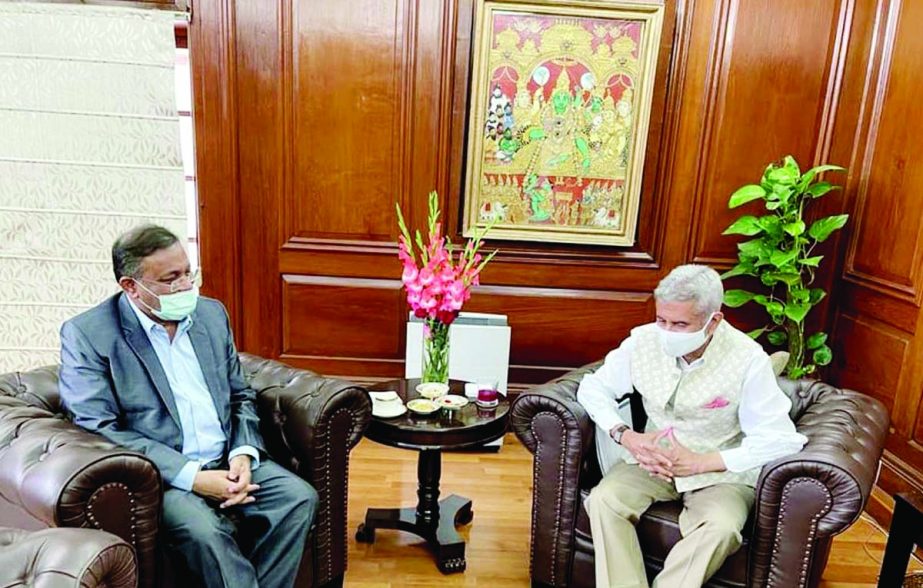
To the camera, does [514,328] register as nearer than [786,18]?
No

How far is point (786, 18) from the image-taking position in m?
2.92

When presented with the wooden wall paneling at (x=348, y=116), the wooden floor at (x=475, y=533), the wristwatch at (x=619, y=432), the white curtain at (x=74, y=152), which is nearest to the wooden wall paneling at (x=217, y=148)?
the white curtain at (x=74, y=152)

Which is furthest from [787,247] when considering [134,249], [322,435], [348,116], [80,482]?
[80,482]

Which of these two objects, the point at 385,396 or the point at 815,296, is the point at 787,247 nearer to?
the point at 815,296

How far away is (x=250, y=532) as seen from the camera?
1.66 meters

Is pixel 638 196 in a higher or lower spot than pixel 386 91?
lower

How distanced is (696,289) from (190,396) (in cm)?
142

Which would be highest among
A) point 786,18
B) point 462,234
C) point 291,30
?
point 786,18

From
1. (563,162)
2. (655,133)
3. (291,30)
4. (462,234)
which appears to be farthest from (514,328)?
(291,30)

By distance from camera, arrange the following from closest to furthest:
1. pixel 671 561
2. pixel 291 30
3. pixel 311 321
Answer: pixel 671 561 < pixel 291 30 < pixel 311 321

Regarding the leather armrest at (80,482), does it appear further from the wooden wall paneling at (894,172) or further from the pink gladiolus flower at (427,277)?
the wooden wall paneling at (894,172)

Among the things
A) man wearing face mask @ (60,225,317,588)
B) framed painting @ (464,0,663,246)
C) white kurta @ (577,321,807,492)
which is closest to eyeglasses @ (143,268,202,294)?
man wearing face mask @ (60,225,317,588)

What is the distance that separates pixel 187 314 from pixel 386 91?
1729mm

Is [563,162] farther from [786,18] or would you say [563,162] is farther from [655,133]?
[786,18]
